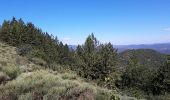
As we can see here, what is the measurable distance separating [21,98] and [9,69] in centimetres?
428

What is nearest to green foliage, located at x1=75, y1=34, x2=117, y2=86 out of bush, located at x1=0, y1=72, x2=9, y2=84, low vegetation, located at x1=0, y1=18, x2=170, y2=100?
low vegetation, located at x1=0, y1=18, x2=170, y2=100

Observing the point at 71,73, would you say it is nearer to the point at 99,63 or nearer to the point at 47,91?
the point at 47,91

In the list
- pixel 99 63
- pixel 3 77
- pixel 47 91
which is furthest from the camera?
pixel 99 63

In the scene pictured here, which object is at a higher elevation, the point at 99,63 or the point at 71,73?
the point at 71,73

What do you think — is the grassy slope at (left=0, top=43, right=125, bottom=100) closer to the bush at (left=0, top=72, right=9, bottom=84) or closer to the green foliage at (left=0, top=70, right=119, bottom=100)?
the green foliage at (left=0, top=70, right=119, bottom=100)

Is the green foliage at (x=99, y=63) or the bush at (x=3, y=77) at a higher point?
the bush at (x=3, y=77)

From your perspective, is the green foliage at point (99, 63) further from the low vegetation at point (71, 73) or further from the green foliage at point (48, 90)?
the green foliage at point (48, 90)

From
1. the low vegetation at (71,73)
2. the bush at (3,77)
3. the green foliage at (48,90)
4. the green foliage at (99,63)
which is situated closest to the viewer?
the green foliage at (48,90)

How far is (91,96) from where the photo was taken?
26.5ft

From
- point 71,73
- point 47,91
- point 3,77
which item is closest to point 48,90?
point 47,91

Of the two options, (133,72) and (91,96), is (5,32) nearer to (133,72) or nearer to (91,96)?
(133,72)

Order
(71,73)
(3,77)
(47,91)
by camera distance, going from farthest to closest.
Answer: (71,73)
(3,77)
(47,91)

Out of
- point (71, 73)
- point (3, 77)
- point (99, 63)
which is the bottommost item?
point (99, 63)

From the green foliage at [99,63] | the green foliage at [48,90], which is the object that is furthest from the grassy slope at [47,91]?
the green foliage at [99,63]
